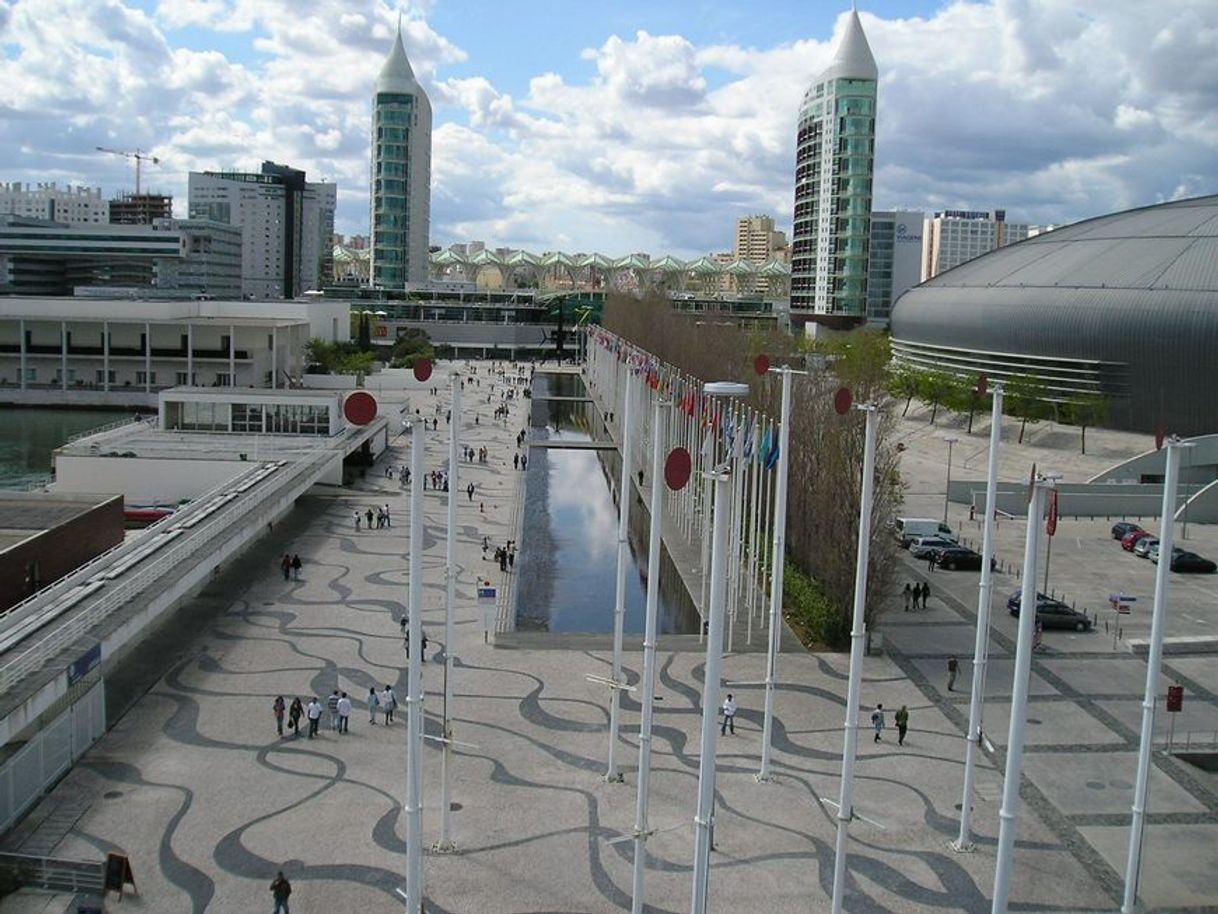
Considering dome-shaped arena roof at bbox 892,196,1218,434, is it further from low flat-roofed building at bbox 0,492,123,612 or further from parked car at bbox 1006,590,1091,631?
low flat-roofed building at bbox 0,492,123,612

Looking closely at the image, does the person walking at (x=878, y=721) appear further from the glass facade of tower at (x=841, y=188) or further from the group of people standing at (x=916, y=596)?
the glass facade of tower at (x=841, y=188)

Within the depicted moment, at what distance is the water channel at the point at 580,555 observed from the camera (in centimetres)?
3578

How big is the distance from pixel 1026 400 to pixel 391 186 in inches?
4937

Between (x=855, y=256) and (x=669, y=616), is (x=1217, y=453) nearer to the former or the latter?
(x=669, y=616)

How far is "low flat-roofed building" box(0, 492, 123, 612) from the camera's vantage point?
2691 cm

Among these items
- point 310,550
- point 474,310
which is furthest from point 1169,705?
point 474,310

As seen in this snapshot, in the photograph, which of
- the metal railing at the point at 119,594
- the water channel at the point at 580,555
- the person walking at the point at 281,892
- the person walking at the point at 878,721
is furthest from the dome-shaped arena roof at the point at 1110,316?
the person walking at the point at 281,892

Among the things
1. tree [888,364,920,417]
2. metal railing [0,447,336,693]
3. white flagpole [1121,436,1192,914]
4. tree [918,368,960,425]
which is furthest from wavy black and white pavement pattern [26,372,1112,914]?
tree [888,364,920,417]

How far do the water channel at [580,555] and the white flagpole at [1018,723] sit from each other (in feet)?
62.5

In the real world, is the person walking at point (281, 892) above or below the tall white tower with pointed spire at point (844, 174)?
below

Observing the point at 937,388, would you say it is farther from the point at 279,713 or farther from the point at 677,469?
the point at 677,469

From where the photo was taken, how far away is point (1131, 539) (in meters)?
47.7

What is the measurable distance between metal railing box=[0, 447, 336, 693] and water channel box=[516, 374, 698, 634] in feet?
28.3

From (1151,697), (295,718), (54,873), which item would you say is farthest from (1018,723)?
(295,718)
